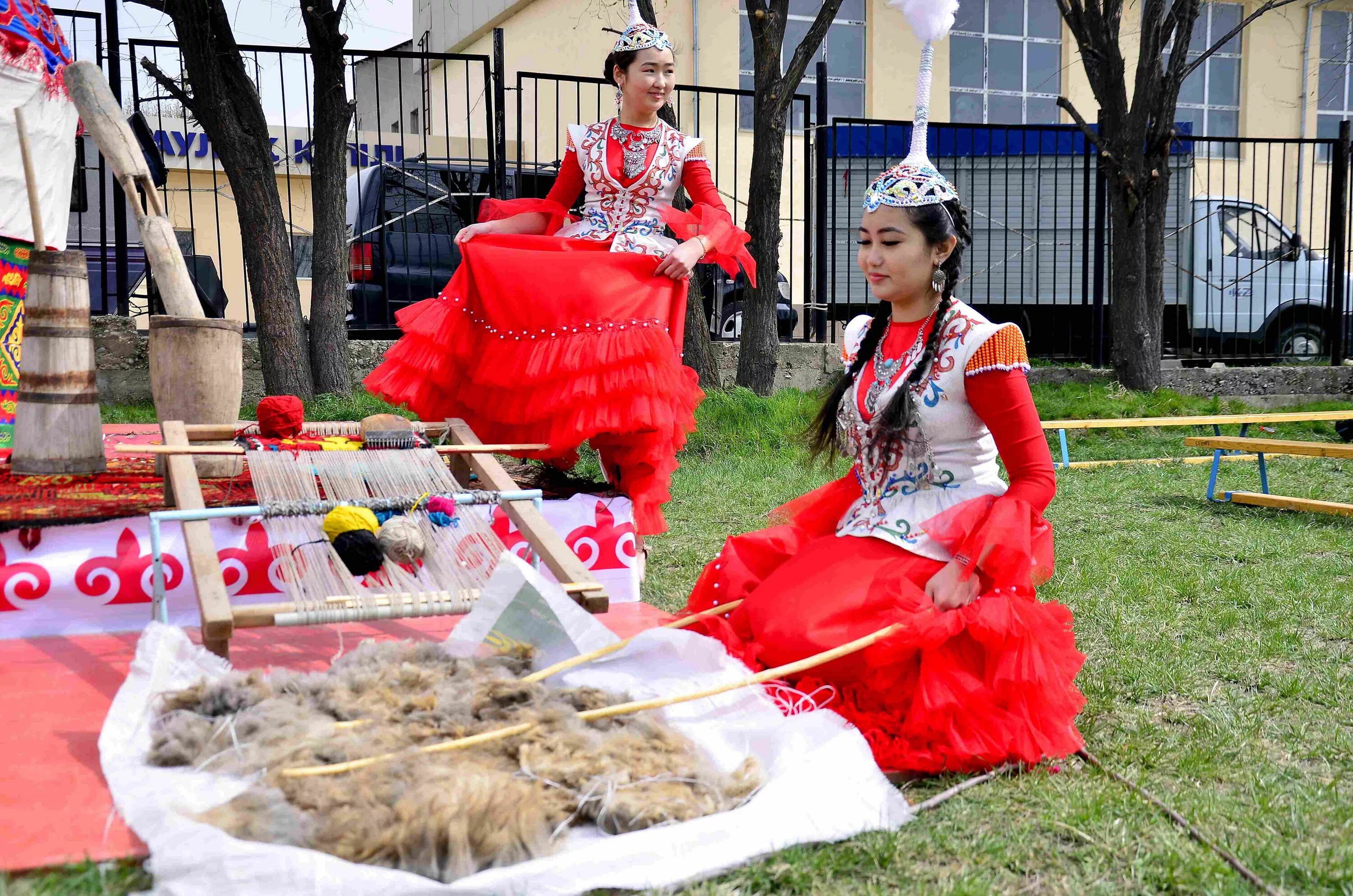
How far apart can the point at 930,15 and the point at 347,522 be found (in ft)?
5.84

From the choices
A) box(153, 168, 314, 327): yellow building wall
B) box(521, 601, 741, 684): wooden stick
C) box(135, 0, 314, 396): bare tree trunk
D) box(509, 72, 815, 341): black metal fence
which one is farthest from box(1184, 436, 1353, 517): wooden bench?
box(153, 168, 314, 327): yellow building wall

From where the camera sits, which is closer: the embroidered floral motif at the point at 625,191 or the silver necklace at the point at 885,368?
the silver necklace at the point at 885,368

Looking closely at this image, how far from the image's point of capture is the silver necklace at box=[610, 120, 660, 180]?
3654mm

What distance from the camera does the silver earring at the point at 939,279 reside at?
8.03ft

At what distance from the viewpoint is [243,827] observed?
1.63 meters

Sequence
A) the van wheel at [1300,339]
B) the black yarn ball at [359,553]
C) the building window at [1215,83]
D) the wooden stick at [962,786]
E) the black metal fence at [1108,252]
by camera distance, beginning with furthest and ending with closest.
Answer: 1. the building window at [1215,83]
2. the van wheel at [1300,339]
3. the black metal fence at [1108,252]
4. the black yarn ball at [359,553]
5. the wooden stick at [962,786]

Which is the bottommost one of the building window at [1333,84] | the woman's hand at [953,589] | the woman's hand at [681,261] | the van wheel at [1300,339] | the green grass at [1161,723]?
the green grass at [1161,723]

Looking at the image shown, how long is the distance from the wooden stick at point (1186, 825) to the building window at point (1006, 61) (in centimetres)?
1619

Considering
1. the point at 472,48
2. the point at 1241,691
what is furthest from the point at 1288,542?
the point at 472,48

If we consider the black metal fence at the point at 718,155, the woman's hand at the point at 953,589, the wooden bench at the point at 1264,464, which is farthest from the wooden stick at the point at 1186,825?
the wooden bench at the point at 1264,464

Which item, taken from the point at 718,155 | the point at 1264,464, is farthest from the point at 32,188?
the point at 718,155

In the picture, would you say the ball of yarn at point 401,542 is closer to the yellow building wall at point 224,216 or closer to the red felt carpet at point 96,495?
the red felt carpet at point 96,495

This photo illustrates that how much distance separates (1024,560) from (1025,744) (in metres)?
0.35

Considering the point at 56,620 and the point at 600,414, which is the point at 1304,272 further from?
the point at 56,620
